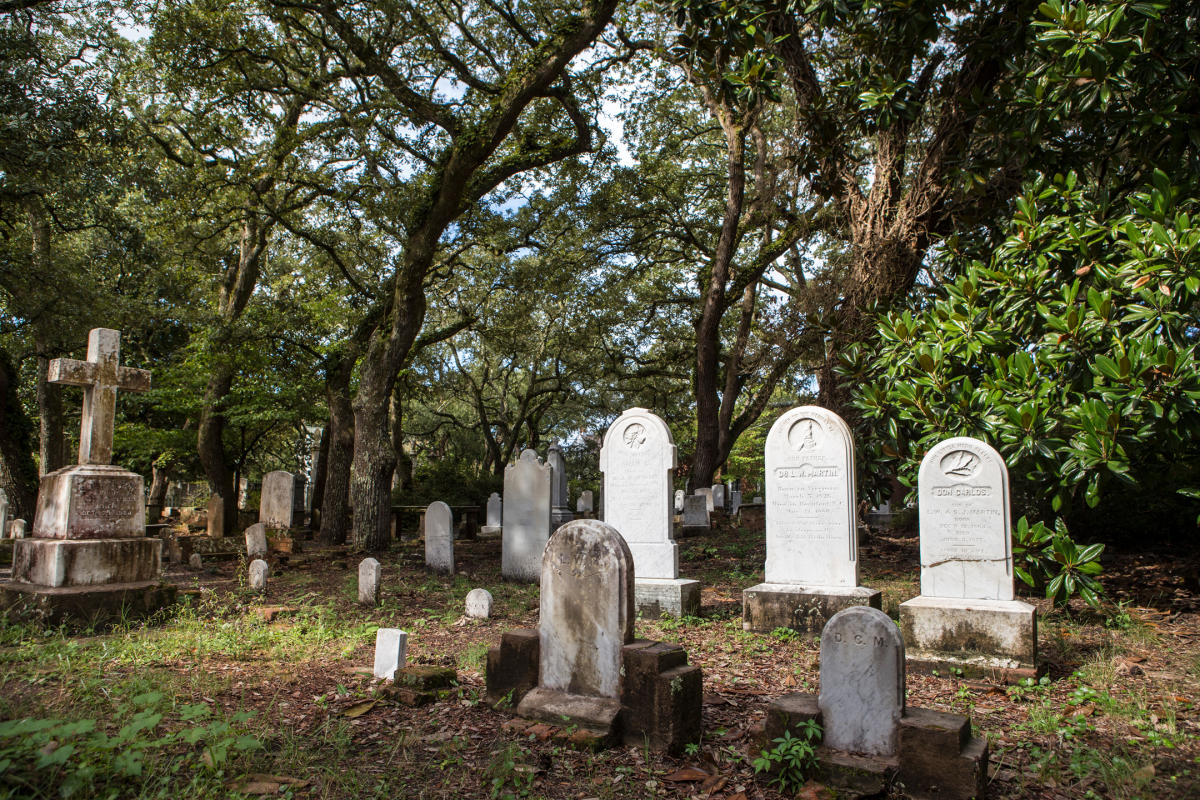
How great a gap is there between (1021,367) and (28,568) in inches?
351

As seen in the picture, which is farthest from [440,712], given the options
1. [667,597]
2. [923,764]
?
[667,597]

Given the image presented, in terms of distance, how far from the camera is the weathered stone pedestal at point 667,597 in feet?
23.8

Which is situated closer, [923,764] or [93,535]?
[923,764]

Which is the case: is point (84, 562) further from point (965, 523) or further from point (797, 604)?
point (965, 523)

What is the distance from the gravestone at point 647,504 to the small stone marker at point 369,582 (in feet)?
8.35

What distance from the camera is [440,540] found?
1028 centimetres

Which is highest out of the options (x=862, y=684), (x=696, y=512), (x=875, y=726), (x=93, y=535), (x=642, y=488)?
(x=642, y=488)

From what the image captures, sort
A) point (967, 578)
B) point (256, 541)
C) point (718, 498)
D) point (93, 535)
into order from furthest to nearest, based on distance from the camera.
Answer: point (718, 498)
point (256, 541)
point (93, 535)
point (967, 578)

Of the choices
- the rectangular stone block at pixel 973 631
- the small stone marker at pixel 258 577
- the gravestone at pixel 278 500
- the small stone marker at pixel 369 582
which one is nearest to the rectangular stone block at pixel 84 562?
the small stone marker at pixel 258 577

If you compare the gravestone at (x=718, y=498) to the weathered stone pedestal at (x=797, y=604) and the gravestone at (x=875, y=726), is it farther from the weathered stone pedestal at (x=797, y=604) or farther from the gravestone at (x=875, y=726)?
the gravestone at (x=875, y=726)

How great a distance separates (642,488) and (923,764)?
4939mm

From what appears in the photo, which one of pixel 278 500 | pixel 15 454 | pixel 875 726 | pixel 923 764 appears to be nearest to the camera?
pixel 923 764

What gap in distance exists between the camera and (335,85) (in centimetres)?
1330

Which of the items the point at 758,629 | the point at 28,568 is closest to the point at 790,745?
the point at 758,629
